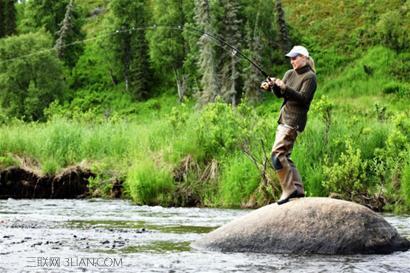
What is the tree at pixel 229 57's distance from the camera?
65500 millimetres

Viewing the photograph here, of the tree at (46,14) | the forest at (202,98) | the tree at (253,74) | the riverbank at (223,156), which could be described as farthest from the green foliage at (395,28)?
the riverbank at (223,156)

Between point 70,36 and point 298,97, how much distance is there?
231 ft

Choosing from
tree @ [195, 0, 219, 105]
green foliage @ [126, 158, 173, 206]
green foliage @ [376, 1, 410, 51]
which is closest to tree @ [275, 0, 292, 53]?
green foliage @ [376, 1, 410, 51]

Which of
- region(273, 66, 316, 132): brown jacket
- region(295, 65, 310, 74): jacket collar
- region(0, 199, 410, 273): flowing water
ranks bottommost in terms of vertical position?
region(0, 199, 410, 273): flowing water

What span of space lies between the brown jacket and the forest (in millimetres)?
1547

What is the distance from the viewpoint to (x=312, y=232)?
10289 mm

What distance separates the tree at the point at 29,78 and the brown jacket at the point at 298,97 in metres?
56.7

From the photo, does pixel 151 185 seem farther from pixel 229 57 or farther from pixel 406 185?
pixel 229 57

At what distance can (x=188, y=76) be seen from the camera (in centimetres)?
7369

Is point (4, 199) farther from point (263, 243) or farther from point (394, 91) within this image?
point (394, 91)

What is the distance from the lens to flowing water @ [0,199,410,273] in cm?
904

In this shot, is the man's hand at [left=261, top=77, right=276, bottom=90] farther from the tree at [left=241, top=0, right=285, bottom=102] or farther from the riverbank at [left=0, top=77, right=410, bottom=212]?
the tree at [left=241, top=0, right=285, bottom=102]

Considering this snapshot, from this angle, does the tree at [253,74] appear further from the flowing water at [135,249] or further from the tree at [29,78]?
the flowing water at [135,249]

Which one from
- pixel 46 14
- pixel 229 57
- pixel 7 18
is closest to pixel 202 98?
pixel 229 57
